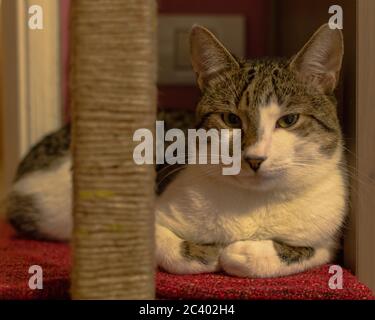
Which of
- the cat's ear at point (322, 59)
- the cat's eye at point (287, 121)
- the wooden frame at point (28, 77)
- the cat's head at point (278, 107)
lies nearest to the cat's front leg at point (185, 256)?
the cat's head at point (278, 107)

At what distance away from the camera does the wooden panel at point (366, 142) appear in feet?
3.37

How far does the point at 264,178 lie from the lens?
3.29ft

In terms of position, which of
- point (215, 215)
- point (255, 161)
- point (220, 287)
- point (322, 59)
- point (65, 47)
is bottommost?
point (220, 287)

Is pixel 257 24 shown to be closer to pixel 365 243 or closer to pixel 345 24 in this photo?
pixel 345 24

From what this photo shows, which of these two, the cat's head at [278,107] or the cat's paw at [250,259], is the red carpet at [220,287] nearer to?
the cat's paw at [250,259]

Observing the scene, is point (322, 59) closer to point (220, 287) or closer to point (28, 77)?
point (220, 287)

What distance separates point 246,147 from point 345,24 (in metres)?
0.35

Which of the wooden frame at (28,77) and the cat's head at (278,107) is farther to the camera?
the wooden frame at (28,77)

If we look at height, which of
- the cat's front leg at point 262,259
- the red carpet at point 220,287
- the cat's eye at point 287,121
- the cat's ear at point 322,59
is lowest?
the red carpet at point 220,287

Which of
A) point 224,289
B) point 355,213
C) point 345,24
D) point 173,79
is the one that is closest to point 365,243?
point 355,213

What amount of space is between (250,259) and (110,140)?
0.39 meters

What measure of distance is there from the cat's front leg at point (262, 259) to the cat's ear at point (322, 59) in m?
0.33

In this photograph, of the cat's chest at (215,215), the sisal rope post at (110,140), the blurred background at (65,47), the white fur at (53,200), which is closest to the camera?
the sisal rope post at (110,140)

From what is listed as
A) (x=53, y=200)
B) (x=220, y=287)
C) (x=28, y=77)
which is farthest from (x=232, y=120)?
(x=28, y=77)
